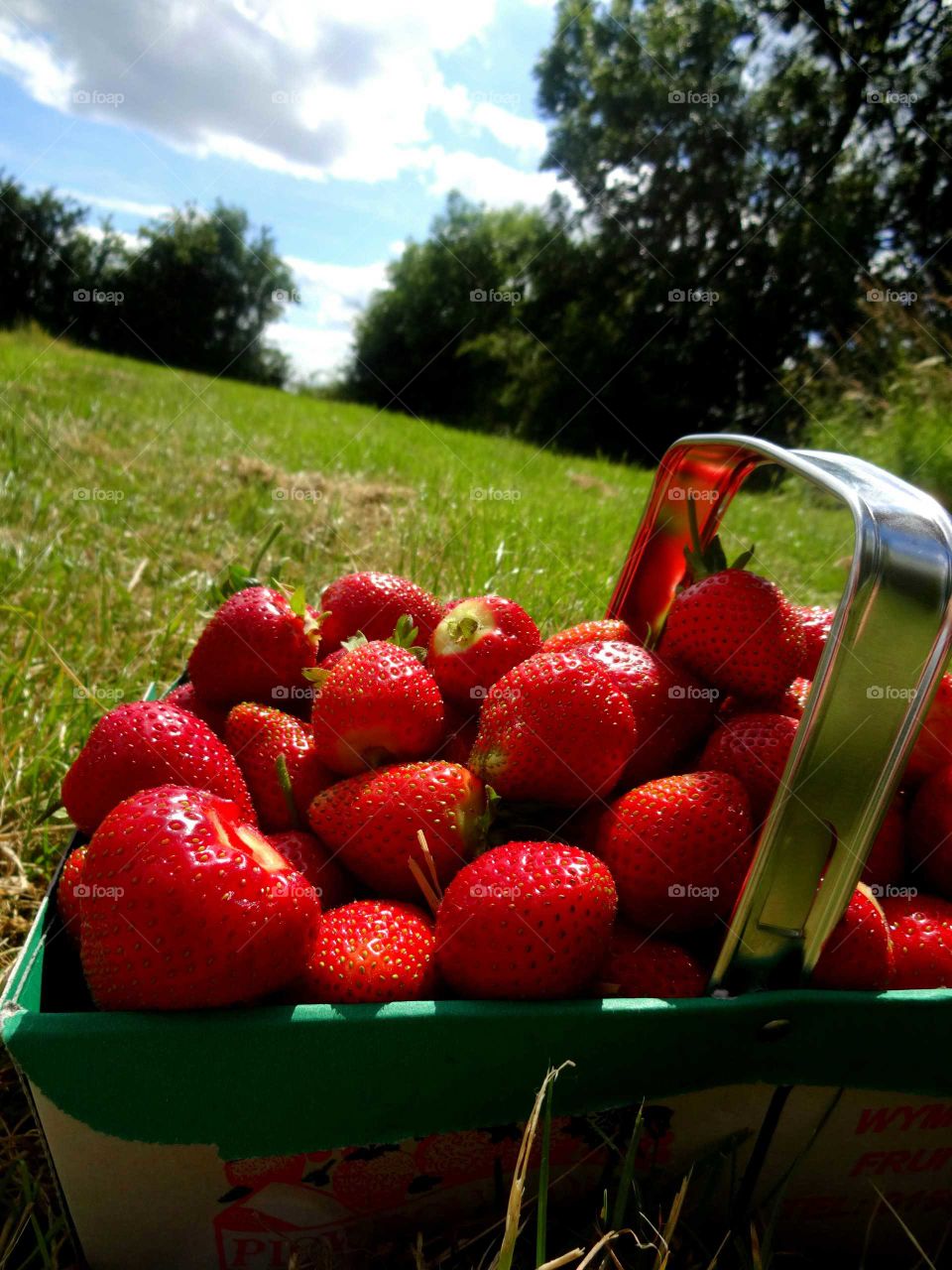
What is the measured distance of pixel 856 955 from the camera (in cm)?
77

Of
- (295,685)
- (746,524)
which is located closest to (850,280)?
(746,524)

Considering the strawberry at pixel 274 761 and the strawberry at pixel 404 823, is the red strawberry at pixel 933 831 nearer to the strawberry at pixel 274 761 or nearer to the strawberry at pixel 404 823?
the strawberry at pixel 404 823

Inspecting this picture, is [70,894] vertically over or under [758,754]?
under

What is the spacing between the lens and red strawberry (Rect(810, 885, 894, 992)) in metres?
0.77

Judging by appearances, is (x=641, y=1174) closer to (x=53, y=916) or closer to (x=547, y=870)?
(x=547, y=870)

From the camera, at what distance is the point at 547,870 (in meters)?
0.76

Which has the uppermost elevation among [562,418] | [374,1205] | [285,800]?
[562,418]

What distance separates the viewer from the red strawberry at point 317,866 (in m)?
0.87

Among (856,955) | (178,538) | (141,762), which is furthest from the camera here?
(178,538)

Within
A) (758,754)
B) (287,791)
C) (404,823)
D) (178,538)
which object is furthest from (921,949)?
(178,538)

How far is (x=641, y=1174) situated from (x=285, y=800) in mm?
487

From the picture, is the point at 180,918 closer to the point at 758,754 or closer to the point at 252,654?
the point at 252,654

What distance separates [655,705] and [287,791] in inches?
16.2

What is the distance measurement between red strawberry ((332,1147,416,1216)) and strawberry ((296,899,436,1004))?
12cm
